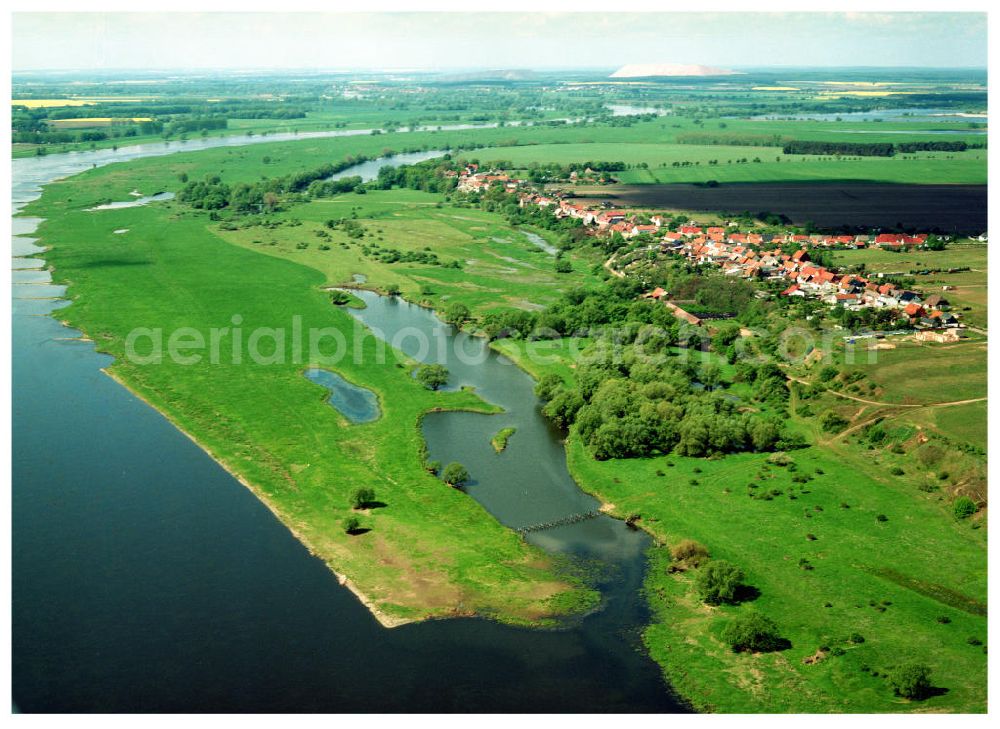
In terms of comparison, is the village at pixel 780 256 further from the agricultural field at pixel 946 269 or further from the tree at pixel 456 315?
the tree at pixel 456 315

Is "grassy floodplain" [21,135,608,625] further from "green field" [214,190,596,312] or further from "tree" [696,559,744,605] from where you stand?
"green field" [214,190,596,312]

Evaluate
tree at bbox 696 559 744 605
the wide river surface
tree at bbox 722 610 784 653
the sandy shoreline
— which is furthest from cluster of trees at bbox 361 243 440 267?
tree at bbox 722 610 784 653

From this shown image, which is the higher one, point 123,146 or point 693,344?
point 123,146

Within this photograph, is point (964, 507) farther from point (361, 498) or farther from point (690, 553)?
point (361, 498)

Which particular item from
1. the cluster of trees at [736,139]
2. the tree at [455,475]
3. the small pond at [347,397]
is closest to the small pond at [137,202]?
the small pond at [347,397]

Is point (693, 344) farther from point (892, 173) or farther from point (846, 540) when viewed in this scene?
point (892, 173)

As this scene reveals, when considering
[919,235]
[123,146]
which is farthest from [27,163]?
[919,235]
